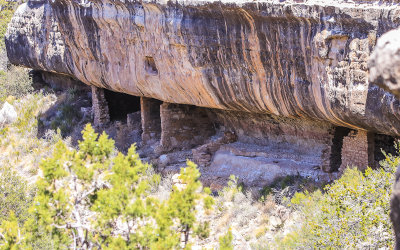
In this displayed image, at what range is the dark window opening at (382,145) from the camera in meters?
10.4

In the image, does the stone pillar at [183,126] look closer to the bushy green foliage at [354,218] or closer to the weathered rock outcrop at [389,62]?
the bushy green foliage at [354,218]

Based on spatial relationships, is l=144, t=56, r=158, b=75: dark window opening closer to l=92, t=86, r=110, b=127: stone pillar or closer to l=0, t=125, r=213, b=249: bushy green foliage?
l=92, t=86, r=110, b=127: stone pillar

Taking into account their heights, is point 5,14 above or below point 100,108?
above

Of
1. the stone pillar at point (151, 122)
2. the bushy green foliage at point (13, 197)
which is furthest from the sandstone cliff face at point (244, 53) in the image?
the bushy green foliage at point (13, 197)

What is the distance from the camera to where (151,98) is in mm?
14734

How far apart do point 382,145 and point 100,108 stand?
8.55m

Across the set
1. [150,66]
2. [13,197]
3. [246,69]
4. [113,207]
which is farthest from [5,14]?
[113,207]

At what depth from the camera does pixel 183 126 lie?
46.4 feet

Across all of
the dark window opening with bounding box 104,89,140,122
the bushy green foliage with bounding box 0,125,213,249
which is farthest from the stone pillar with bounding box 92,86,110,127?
the bushy green foliage with bounding box 0,125,213,249

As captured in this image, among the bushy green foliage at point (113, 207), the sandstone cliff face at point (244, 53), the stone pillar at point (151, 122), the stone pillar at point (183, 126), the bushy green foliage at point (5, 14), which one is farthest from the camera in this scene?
the bushy green foliage at point (5, 14)

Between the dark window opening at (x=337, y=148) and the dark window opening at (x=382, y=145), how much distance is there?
1.99 feet

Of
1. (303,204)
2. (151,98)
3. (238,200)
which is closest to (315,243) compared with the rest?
(303,204)

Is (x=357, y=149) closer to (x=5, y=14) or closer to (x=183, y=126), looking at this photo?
(x=183, y=126)

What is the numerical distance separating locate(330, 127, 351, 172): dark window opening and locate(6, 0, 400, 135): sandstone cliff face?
1015 millimetres
